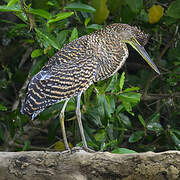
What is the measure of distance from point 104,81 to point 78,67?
527 mm

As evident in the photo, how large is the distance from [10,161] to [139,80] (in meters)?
1.92

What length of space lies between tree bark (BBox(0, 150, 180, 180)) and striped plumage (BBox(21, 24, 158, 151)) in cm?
36

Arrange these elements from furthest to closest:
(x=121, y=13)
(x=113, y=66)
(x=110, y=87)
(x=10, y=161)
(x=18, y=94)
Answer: (x=18, y=94), (x=121, y=13), (x=110, y=87), (x=113, y=66), (x=10, y=161)

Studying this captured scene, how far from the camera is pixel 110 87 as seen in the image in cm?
297

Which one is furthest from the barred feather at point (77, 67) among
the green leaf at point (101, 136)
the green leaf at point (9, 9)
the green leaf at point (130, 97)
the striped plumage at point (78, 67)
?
the green leaf at point (101, 136)

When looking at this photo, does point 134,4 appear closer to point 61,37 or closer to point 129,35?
point 129,35

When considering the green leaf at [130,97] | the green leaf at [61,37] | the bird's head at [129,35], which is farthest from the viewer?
the green leaf at [61,37]

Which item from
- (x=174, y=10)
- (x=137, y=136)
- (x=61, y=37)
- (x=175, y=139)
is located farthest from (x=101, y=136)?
(x=174, y=10)

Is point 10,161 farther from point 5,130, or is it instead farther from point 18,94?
point 5,130

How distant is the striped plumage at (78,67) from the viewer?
101 inches

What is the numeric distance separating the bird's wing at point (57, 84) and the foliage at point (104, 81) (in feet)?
1.14

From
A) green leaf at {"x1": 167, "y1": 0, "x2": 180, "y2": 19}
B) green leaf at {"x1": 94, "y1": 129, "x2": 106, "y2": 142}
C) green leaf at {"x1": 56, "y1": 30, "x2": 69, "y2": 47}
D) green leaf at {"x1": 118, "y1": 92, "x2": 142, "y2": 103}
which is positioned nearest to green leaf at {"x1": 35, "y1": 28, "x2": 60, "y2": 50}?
green leaf at {"x1": 56, "y1": 30, "x2": 69, "y2": 47}

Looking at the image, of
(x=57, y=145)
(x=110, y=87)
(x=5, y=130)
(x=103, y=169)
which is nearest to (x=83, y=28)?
(x=110, y=87)

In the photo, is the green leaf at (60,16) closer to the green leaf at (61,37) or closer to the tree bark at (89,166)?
the green leaf at (61,37)
